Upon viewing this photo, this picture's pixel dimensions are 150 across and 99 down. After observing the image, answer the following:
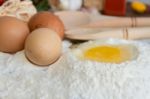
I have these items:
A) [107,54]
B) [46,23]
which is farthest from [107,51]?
[46,23]

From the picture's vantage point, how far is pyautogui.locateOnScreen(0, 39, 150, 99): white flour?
1.54 feet

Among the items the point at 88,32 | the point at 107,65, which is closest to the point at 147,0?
the point at 88,32

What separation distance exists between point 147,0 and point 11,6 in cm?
35

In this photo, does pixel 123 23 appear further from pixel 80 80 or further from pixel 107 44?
pixel 80 80

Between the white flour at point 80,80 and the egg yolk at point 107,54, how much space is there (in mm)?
21

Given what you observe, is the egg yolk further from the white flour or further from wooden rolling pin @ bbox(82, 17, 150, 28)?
wooden rolling pin @ bbox(82, 17, 150, 28)

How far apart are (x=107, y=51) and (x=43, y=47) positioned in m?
0.11

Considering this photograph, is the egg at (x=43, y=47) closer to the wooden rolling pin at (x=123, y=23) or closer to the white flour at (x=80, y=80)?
the white flour at (x=80, y=80)

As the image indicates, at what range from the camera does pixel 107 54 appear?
0.53m

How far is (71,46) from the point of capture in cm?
61

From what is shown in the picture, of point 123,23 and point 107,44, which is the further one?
point 123,23

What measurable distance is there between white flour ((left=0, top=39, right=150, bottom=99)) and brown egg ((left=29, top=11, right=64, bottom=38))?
84 millimetres

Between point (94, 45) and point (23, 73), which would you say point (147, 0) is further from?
point (23, 73)

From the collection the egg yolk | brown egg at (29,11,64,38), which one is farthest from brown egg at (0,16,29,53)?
the egg yolk
